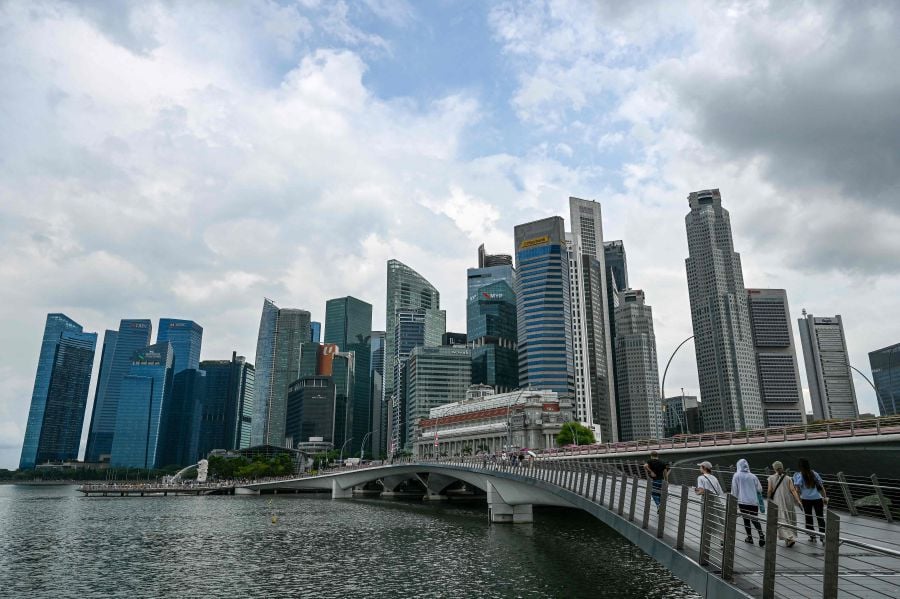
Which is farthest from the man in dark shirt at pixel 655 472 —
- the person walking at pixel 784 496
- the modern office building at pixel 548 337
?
the modern office building at pixel 548 337

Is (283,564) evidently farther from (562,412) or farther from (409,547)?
(562,412)

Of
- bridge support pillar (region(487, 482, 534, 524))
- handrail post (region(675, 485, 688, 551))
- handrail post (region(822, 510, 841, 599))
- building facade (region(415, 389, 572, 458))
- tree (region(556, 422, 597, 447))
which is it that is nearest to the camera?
handrail post (region(822, 510, 841, 599))

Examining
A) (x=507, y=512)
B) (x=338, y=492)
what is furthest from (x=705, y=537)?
(x=338, y=492)

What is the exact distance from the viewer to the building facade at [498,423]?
148 m

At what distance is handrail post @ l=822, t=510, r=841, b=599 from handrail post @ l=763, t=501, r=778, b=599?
1.24 meters

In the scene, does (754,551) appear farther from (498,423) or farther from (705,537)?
(498,423)

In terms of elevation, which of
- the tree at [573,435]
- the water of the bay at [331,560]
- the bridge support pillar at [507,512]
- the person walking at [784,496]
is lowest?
the water of the bay at [331,560]

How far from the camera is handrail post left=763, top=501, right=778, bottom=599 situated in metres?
8.80

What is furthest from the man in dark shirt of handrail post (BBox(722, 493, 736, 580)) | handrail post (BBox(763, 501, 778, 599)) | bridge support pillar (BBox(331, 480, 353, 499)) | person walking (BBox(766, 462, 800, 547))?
bridge support pillar (BBox(331, 480, 353, 499))

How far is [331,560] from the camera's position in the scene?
35562mm

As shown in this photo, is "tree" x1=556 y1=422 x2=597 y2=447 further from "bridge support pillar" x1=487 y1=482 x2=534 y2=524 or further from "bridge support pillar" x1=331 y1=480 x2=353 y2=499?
"bridge support pillar" x1=487 y1=482 x2=534 y2=524

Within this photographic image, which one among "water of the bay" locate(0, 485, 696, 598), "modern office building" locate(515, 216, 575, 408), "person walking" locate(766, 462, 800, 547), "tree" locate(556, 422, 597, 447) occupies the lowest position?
"water of the bay" locate(0, 485, 696, 598)

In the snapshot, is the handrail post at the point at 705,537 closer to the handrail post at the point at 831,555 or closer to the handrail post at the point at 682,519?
the handrail post at the point at 682,519

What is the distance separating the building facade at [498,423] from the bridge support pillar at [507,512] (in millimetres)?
76420
